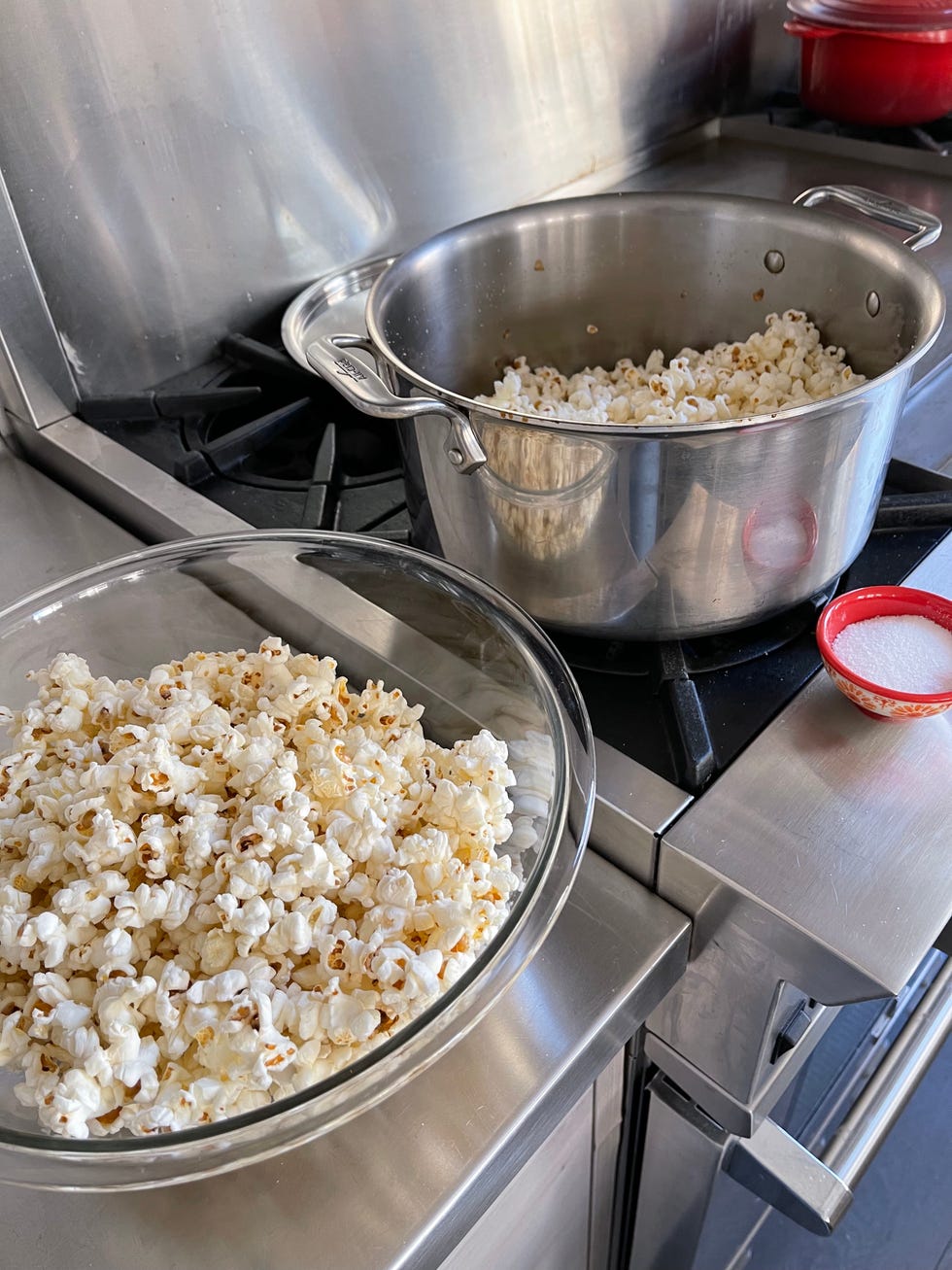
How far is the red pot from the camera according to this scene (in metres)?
1.21

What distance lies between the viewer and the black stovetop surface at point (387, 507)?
62 cm

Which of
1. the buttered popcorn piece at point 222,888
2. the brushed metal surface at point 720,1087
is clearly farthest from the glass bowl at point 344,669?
the brushed metal surface at point 720,1087

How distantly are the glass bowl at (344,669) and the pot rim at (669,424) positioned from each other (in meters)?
0.11

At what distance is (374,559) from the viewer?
0.66 meters

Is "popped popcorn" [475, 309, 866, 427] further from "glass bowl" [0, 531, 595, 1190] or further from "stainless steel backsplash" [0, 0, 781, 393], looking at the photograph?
"stainless steel backsplash" [0, 0, 781, 393]

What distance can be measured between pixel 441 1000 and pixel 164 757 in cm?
18

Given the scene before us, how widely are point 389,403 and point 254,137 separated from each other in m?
0.55

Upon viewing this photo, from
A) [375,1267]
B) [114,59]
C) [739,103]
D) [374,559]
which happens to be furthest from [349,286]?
[375,1267]

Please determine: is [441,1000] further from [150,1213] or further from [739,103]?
[739,103]

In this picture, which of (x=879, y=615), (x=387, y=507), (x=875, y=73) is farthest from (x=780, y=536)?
(x=875, y=73)

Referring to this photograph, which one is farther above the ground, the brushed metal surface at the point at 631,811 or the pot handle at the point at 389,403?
the pot handle at the point at 389,403

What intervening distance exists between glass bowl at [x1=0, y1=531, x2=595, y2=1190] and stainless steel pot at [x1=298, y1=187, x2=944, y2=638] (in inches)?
2.1

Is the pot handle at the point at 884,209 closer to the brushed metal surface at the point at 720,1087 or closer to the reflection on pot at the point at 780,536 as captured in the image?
the reflection on pot at the point at 780,536

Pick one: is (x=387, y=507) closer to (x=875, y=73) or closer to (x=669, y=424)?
(x=669, y=424)
